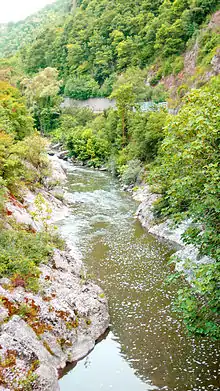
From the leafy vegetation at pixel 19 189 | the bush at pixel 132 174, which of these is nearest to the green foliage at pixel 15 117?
the leafy vegetation at pixel 19 189

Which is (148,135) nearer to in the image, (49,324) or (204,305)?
(49,324)

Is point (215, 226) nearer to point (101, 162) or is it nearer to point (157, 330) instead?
point (157, 330)

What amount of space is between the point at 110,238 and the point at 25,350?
49.4 feet

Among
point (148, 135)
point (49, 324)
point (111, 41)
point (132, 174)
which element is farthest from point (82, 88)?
point (49, 324)

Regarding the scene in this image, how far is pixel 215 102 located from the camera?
13500 mm

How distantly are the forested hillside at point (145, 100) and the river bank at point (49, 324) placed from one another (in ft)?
16.3

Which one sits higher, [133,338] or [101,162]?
[133,338]

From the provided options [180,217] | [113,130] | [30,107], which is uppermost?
[180,217]

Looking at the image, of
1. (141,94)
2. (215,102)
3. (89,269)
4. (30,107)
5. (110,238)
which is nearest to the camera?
(215,102)

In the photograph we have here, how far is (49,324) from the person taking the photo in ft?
49.5

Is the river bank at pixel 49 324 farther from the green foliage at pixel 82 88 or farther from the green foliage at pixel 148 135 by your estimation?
the green foliage at pixel 82 88

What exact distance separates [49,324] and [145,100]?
57640mm

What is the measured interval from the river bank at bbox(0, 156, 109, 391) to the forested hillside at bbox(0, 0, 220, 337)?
4969mm

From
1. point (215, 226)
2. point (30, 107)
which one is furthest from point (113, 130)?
point (215, 226)
